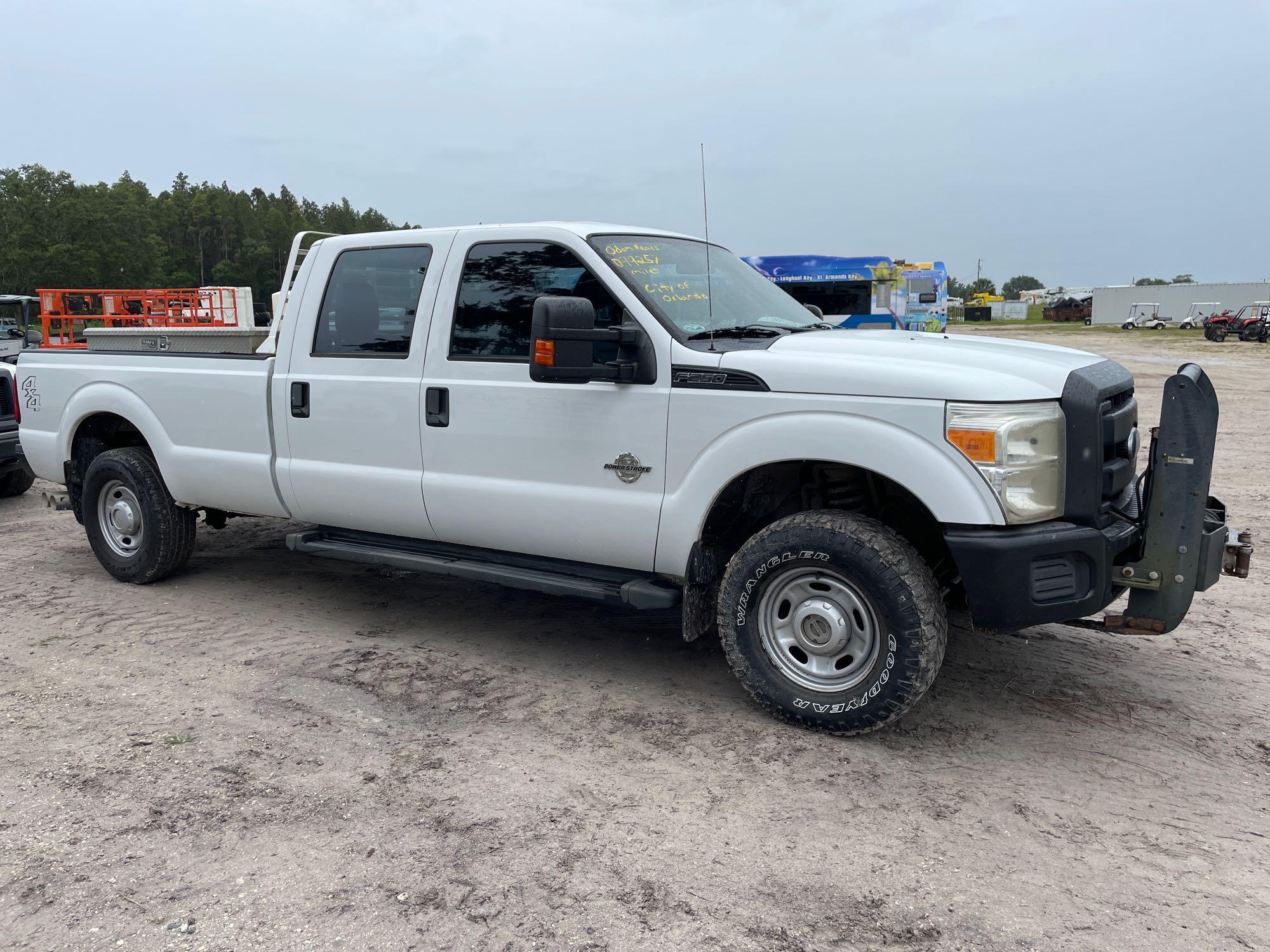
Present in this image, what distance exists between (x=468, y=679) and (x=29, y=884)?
1.97m

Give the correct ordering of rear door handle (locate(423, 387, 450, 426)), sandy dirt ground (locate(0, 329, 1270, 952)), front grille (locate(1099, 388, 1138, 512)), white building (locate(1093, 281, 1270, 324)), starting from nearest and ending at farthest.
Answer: sandy dirt ground (locate(0, 329, 1270, 952))
front grille (locate(1099, 388, 1138, 512))
rear door handle (locate(423, 387, 450, 426))
white building (locate(1093, 281, 1270, 324))

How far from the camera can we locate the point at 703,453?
411 cm

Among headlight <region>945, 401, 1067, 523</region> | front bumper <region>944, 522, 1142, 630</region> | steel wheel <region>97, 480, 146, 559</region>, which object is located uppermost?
headlight <region>945, 401, 1067, 523</region>

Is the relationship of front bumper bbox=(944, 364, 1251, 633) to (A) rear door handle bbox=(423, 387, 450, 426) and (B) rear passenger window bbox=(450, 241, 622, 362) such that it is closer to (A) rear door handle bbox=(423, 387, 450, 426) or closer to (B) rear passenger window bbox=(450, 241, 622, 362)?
(B) rear passenger window bbox=(450, 241, 622, 362)

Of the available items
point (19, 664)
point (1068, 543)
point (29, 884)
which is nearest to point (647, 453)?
point (1068, 543)

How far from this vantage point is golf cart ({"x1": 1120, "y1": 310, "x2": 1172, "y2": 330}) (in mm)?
68062

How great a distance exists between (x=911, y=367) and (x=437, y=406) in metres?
2.20

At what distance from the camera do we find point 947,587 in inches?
165

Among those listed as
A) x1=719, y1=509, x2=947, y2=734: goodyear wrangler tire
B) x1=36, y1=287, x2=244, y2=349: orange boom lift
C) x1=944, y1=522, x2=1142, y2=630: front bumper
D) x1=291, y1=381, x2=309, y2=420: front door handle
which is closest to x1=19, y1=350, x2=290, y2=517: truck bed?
x1=291, y1=381, x2=309, y2=420: front door handle

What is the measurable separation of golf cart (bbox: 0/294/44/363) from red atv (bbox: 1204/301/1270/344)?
42546 mm

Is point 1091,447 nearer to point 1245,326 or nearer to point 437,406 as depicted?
point 437,406

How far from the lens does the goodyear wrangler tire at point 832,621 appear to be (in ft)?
12.3

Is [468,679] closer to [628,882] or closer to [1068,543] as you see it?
[628,882]

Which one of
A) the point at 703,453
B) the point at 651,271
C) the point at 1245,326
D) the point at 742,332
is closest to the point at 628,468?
the point at 703,453
